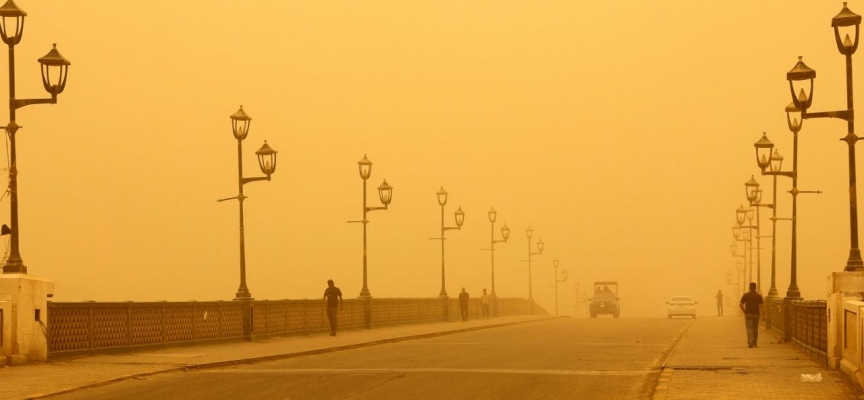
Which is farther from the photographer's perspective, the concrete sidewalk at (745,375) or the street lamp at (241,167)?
the street lamp at (241,167)

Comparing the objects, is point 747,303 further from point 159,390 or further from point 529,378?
point 159,390

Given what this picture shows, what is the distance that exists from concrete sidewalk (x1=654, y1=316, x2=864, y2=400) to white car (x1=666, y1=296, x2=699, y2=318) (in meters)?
49.7

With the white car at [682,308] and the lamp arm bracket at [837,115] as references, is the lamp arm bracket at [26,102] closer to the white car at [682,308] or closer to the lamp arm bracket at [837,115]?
the lamp arm bracket at [837,115]

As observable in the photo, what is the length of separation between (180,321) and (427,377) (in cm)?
1093

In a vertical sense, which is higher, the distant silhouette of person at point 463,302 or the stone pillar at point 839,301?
the stone pillar at point 839,301

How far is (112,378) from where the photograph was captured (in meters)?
19.9

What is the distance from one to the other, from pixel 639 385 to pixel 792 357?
773 centimetres

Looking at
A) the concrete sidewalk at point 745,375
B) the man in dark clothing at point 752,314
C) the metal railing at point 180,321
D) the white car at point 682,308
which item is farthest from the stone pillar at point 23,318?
the white car at point 682,308

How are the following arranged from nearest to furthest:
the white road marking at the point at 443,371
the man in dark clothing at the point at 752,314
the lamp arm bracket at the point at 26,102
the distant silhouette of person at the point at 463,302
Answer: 1. the white road marking at the point at 443,371
2. the lamp arm bracket at the point at 26,102
3. the man in dark clothing at the point at 752,314
4. the distant silhouette of person at the point at 463,302

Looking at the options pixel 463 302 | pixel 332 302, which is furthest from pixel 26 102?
pixel 463 302

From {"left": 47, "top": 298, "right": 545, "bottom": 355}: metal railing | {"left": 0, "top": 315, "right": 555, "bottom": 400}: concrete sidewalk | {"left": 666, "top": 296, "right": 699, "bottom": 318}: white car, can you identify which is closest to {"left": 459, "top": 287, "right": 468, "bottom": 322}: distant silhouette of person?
{"left": 47, "top": 298, "right": 545, "bottom": 355}: metal railing

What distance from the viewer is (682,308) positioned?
80000 millimetres

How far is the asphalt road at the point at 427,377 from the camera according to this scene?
1762 centimetres

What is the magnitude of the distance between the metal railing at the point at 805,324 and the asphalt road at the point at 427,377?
10.2 feet
